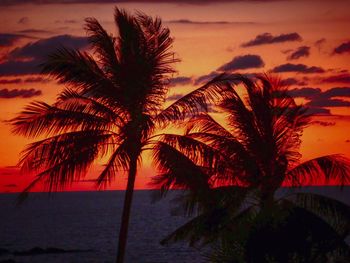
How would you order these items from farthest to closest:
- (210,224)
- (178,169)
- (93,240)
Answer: (93,240)
(210,224)
(178,169)

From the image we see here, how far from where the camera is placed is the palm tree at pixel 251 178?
21359 millimetres

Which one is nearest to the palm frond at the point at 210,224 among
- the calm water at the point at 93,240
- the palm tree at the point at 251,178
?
the palm tree at the point at 251,178

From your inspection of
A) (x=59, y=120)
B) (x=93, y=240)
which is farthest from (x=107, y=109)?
(x=93, y=240)

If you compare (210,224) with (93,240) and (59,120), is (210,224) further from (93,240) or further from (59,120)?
(93,240)

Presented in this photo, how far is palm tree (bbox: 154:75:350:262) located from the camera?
21.4 metres

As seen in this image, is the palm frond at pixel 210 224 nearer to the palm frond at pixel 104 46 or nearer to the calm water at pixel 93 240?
the palm frond at pixel 104 46

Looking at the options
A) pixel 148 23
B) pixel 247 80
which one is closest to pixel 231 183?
pixel 247 80

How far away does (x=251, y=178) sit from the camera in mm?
25984

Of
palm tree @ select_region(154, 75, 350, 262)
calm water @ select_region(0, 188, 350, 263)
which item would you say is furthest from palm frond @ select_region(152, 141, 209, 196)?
calm water @ select_region(0, 188, 350, 263)

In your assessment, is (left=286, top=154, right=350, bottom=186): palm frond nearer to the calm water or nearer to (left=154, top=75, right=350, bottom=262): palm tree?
(left=154, top=75, right=350, bottom=262): palm tree

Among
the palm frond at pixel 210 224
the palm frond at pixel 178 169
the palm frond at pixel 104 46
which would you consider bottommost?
the palm frond at pixel 210 224

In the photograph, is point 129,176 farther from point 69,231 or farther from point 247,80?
point 69,231

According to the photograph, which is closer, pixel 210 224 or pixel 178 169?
pixel 178 169

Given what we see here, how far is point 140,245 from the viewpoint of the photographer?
329ft
